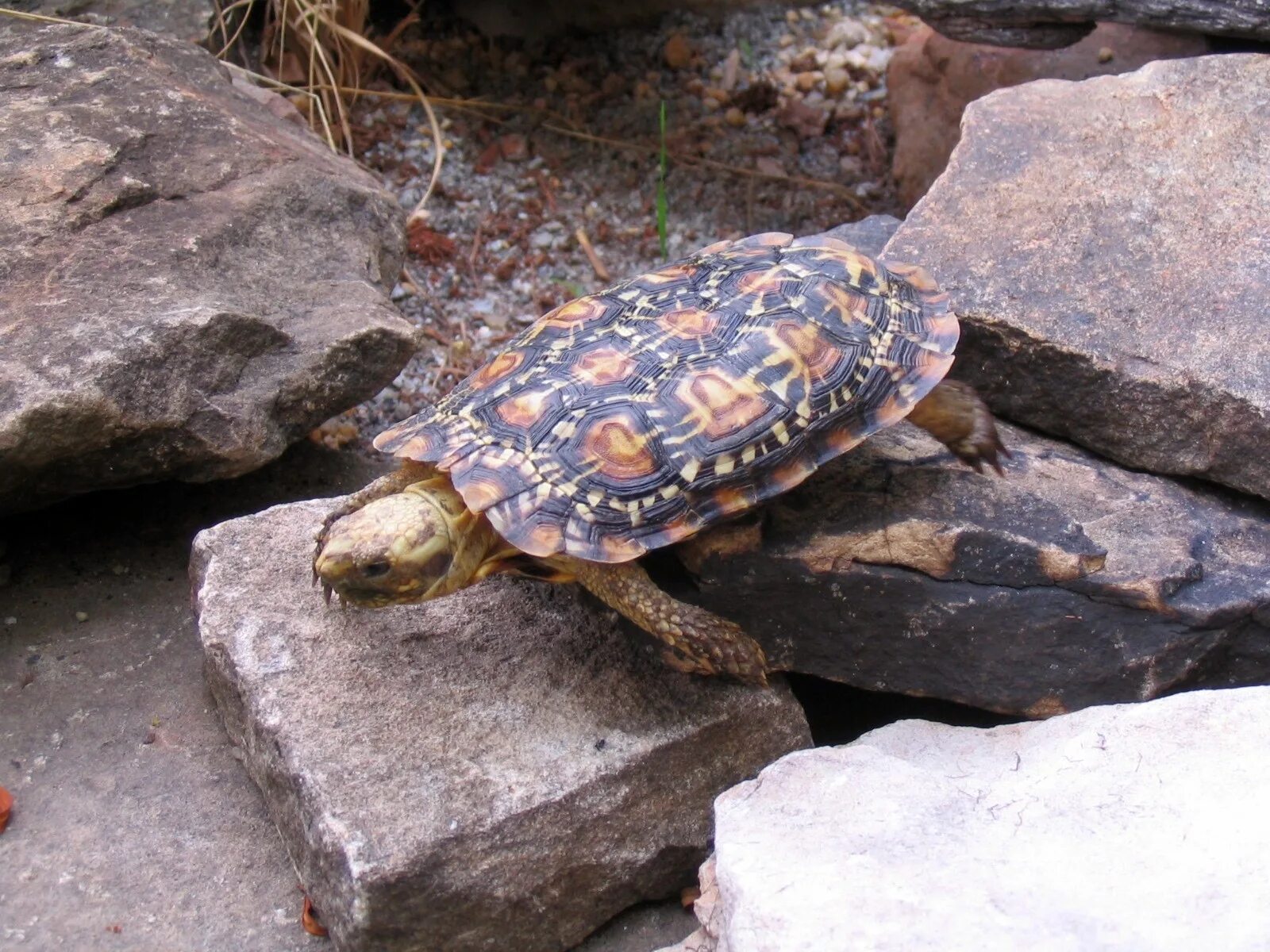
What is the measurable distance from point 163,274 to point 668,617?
5.19 feet

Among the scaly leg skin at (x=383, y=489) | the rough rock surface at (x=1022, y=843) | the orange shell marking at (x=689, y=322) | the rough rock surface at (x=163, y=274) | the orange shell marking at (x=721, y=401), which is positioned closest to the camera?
the rough rock surface at (x=1022, y=843)

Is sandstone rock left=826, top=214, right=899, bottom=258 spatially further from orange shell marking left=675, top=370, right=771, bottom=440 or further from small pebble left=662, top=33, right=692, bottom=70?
small pebble left=662, top=33, right=692, bottom=70

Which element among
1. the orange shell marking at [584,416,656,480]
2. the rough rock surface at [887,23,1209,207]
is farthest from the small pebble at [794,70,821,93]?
the orange shell marking at [584,416,656,480]

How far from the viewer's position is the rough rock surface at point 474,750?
2260mm

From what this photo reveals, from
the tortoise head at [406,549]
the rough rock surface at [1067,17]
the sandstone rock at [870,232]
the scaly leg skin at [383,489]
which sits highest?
the rough rock surface at [1067,17]

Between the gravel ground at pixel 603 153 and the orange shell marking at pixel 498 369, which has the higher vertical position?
the orange shell marking at pixel 498 369

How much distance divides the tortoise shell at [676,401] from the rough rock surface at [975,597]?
0.59ft

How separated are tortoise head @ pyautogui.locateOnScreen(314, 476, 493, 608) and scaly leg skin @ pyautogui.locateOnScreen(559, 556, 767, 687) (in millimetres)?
185

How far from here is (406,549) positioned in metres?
2.20

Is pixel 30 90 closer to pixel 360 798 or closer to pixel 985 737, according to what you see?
pixel 360 798

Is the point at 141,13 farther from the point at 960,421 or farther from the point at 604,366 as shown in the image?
the point at 960,421

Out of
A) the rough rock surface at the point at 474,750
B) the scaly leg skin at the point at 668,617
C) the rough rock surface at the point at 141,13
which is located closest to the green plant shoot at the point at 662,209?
the rough rock surface at the point at 141,13

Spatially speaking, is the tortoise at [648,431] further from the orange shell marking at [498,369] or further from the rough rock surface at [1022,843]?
the rough rock surface at [1022,843]

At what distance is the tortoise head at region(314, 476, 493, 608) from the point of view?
7.12 ft
